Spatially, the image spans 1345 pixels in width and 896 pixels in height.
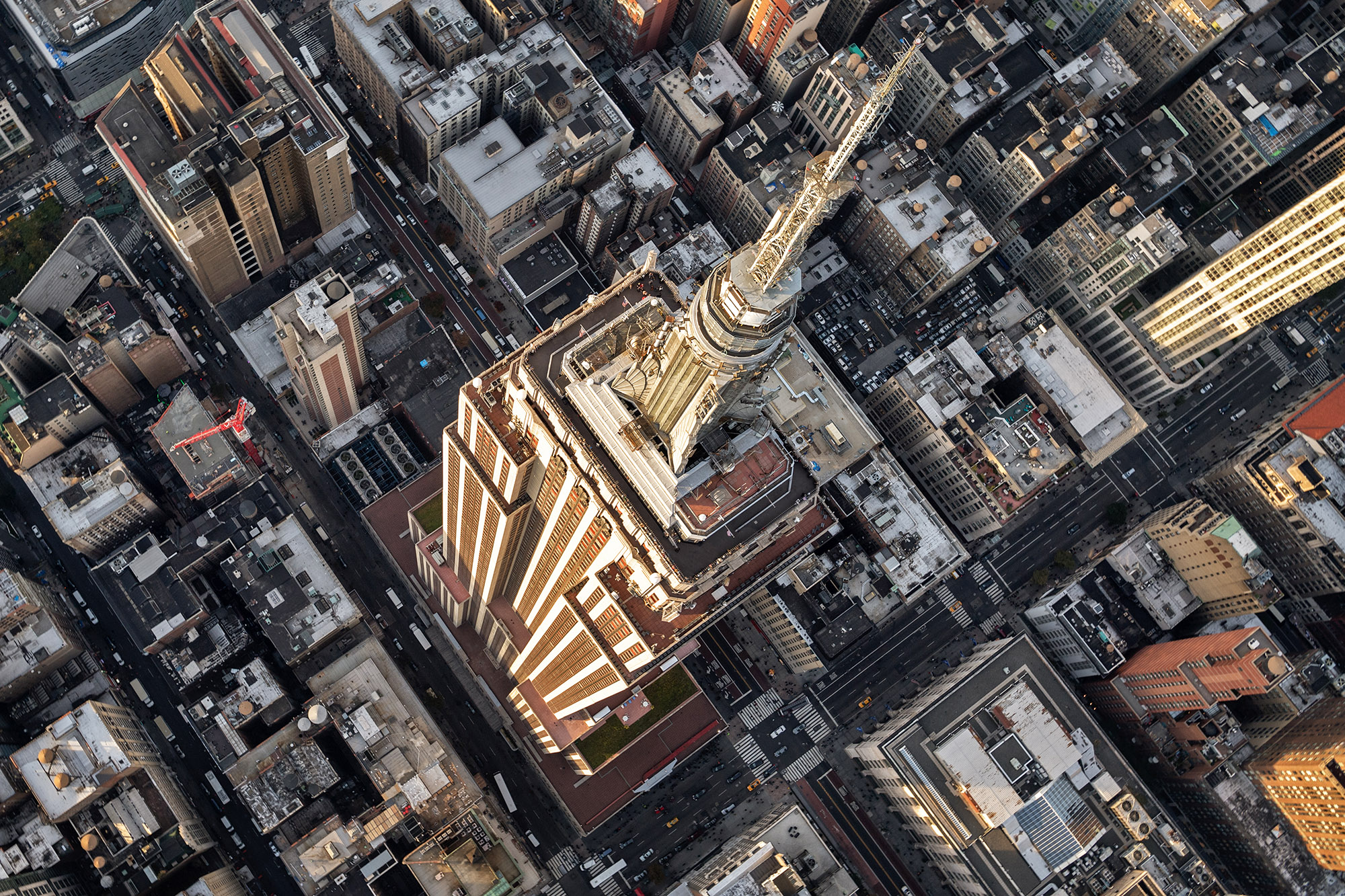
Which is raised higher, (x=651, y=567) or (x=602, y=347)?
(x=602, y=347)

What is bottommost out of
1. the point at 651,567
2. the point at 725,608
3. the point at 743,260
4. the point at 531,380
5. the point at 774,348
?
the point at 725,608

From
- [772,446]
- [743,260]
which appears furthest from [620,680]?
[743,260]

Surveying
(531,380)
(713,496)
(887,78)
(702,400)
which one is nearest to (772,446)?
(713,496)

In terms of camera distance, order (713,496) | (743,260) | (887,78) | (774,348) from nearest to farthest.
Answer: (887,78) < (743,260) < (774,348) < (713,496)

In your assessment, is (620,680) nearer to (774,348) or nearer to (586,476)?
(586,476)

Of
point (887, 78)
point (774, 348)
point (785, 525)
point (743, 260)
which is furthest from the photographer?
point (785, 525)

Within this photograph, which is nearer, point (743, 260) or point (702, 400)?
point (743, 260)
